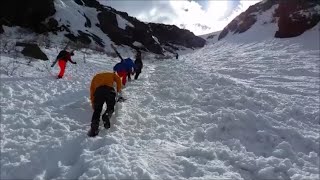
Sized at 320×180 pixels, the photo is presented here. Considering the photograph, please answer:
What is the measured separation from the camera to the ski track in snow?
6234mm

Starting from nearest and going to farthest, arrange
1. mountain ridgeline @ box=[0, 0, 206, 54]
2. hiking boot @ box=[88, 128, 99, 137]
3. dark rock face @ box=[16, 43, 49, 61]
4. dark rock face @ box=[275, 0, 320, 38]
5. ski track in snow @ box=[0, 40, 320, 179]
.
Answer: ski track in snow @ box=[0, 40, 320, 179] < hiking boot @ box=[88, 128, 99, 137] < dark rock face @ box=[16, 43, 49, 61] < dark rock face @ box=[275, 0, 320, 38] < mountain ridgeline @ box=[0, 0, 206, 54]

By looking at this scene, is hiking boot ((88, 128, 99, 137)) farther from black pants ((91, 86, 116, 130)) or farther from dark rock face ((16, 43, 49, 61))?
dark rock face ((16, 43, 49, 61))

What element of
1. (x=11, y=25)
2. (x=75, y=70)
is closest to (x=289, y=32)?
(x=75, y=70)

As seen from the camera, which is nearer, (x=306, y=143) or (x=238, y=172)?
(x=238, y=172)

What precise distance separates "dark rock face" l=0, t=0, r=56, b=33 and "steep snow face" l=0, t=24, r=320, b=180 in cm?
2771

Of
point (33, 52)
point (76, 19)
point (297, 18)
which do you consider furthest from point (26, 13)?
point (297, 18)

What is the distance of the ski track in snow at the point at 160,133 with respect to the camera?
623 centimetres

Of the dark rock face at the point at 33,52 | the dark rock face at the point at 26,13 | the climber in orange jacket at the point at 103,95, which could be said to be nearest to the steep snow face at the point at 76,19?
the dark rock face at the point at 26,13

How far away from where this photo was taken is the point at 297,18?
34.3m

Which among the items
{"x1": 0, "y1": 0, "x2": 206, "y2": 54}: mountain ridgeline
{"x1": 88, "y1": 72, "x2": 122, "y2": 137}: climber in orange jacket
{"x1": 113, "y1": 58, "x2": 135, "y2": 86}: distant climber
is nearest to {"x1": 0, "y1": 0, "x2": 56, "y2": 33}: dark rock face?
{"x1": 0, "y1": 0, "x2": 206, "y2": 54}: mountain ridgeline

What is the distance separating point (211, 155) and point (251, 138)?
1.43m

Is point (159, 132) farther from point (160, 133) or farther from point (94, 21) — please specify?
point (94, 21)

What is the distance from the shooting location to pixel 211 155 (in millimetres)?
7102

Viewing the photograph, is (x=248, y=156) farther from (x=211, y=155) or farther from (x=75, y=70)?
(x=75, y=70)
